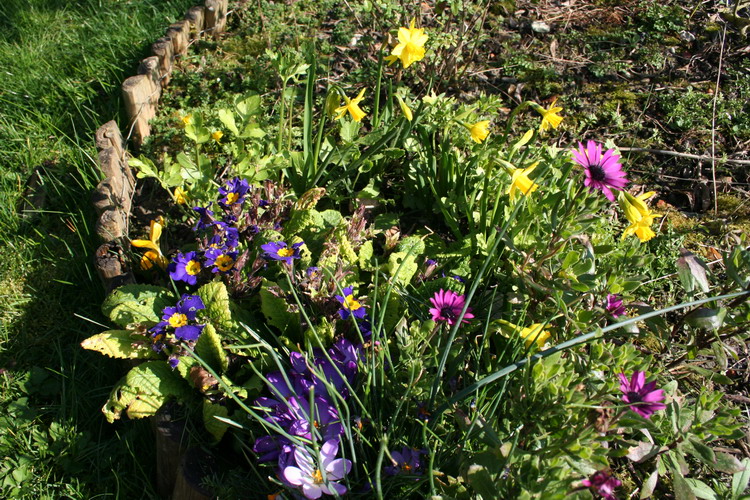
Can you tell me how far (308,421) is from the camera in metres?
1.64

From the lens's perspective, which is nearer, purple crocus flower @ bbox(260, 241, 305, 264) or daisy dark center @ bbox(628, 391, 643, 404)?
daisy dark center @ bbox(628, 391, 643, 404)

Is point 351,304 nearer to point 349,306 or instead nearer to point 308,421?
point 349,306

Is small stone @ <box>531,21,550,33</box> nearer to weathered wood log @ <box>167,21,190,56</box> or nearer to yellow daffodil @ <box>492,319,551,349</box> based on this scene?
weathered wood log @ <box>167,21,190,56</box>

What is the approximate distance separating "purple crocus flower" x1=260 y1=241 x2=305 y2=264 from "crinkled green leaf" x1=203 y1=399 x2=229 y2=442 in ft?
1.64

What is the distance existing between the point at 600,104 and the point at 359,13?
154 centimetres

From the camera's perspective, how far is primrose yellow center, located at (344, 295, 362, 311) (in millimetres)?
1791

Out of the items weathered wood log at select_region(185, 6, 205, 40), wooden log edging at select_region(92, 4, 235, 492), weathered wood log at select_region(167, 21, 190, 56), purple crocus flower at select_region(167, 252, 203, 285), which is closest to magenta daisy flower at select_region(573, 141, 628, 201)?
purple crocus flower at select_region(167, 252, 203, 285)

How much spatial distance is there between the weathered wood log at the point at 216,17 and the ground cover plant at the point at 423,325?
1.12 m

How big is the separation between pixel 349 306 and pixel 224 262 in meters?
0.52

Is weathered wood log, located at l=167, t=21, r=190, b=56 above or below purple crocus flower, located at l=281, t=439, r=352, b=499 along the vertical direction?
above

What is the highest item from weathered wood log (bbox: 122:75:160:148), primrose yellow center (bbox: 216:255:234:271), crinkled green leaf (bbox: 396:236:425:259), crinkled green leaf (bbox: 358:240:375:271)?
weathered wood log (bbox: 122:75:160:148)

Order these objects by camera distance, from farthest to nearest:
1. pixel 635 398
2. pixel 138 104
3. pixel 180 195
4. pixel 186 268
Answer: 1. pixel 138 104
2. pixel 180 195
3. pixel 186 268
4. pixel 635 398

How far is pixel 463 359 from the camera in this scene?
1745mm

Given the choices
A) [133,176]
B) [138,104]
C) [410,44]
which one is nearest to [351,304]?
[410,44]
